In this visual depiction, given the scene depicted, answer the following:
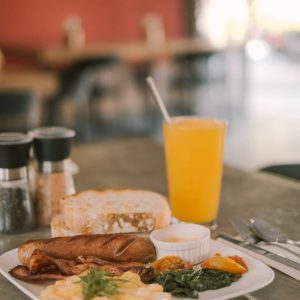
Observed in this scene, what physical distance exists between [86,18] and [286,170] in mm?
6123

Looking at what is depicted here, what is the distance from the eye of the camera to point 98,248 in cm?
109

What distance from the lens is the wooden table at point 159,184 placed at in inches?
41.8

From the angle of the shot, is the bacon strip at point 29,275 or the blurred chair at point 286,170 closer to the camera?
the bacon strip at point 29,275

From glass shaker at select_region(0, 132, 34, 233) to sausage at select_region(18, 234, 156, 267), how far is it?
9.1 inches

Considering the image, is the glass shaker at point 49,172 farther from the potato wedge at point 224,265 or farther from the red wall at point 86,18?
the red wall at point 86,18

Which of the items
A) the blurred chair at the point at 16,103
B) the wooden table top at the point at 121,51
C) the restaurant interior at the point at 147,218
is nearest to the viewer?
the restaurant interior at the point at 147,218

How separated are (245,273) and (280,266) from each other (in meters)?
0.08

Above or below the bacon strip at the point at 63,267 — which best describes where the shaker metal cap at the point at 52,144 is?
above

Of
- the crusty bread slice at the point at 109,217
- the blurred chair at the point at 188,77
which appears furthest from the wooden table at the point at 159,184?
the blurred chair at the point at 188,77

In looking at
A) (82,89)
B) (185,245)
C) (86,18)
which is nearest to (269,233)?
(185,245)

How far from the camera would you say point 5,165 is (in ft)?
4.28

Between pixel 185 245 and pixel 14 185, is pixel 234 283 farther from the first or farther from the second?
pixel 14 185

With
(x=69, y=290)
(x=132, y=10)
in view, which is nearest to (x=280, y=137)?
(x=132, y=10)

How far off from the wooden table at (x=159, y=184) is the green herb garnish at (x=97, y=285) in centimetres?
16
